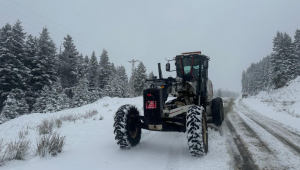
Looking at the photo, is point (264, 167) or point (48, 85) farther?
point (48, 85)

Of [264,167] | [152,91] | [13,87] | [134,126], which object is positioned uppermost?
[13,87]

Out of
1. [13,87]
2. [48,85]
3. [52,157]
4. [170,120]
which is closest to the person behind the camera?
[52,157]

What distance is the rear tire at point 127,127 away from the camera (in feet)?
12.8

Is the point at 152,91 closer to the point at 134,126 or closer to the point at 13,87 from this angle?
the point at 134,126

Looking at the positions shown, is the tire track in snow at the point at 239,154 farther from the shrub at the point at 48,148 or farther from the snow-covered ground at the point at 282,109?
the shrub at the point at 48,148

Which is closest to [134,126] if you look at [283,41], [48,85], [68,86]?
[48,85]

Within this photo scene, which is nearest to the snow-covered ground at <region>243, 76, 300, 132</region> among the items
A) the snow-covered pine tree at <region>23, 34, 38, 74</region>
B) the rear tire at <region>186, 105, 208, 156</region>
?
the rear tire at <region>186, 105, 208, 156</region>

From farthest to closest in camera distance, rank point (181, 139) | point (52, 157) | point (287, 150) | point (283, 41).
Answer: point (283, 41)
point (181, 139)
point (287, 150)
point (52, 157)

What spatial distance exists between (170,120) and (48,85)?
2764cm

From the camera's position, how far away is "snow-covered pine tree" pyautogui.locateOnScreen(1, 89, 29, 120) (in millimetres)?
19266

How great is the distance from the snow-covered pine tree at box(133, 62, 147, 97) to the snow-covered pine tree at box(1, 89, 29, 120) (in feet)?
85.2

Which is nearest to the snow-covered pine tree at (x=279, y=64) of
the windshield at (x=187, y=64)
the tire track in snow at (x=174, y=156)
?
the windshield at (x=187, y=64)

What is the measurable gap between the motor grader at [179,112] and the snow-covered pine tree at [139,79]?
126 ft

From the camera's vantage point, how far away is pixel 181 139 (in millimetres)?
5035
